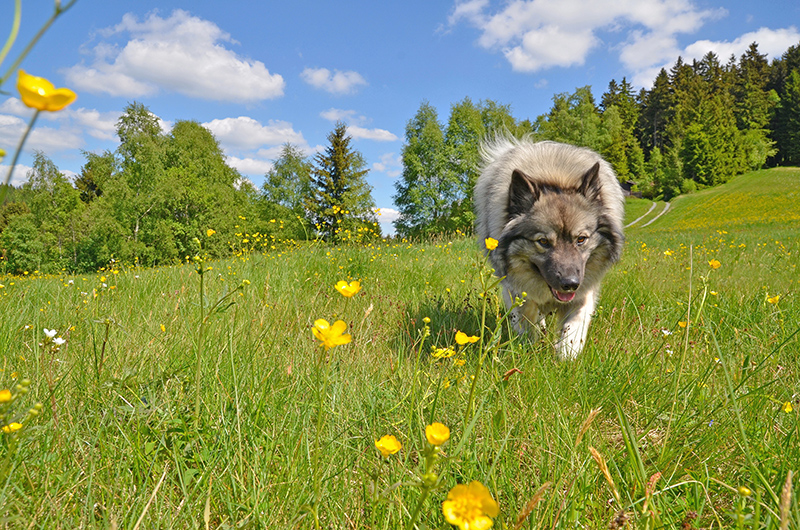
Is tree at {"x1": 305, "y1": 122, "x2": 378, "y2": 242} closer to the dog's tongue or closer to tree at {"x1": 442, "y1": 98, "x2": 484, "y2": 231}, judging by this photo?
tree at {"x1": 442, "y1": 98, "x2": 484, "y2": 231}

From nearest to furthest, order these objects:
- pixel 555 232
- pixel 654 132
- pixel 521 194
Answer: pixel 555 232, pixel 521 194, pixel 654 132

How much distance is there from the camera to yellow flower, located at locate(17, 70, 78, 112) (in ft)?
1.43

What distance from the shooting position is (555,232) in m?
3.68

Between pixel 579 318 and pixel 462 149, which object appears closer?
pixel 579 318

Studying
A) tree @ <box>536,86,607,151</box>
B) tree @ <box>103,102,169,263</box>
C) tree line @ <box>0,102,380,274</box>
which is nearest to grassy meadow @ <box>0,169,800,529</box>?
tree line @ <box>0,102,380,274</box>

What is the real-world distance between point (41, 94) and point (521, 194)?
146 inches

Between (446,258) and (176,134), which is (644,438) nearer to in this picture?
(446,258)

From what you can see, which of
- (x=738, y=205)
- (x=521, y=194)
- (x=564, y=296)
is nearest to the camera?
(x=564, y=296)

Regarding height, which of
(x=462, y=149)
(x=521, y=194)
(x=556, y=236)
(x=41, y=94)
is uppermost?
(x=462, y=149)

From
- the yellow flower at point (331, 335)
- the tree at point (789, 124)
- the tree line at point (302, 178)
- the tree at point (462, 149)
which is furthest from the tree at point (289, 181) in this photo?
the tree at point (789, 124)

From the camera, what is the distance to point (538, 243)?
3756 millimetres

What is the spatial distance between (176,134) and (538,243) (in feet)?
163

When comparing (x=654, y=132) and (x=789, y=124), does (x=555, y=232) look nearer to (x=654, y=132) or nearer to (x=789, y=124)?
(x=789, y=124)

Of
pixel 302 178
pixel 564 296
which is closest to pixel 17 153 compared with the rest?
pixel 564 296
